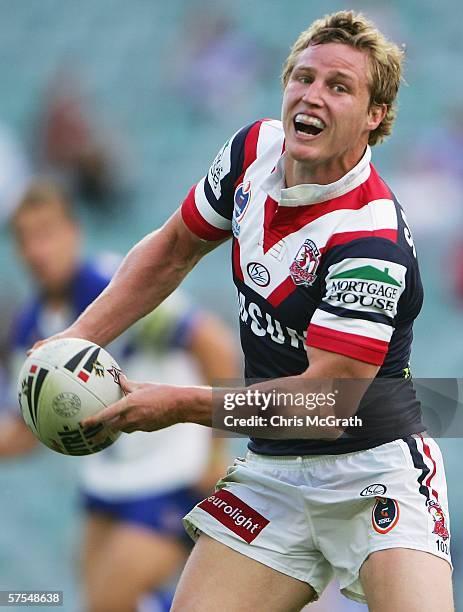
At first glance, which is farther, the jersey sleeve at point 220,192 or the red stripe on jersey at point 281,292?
the jersey sleeve at point 220,192

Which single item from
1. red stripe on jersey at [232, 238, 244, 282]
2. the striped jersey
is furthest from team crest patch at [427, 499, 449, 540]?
red stripe on jersey at [232, 238, 244, 282]

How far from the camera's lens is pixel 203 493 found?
25.6 feet

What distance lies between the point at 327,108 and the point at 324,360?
34.8 inches

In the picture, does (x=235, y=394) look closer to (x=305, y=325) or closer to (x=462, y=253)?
(x=305, y=325)

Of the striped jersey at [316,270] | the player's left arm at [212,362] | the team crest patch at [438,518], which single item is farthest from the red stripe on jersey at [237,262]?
the player's left arm at [212,362]

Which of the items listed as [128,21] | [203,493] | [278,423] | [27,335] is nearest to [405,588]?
[278,423]

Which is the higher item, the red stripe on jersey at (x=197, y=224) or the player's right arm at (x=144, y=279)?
the red stripe on jersey at (x=197, y=224)

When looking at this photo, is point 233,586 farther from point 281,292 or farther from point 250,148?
point 250,148

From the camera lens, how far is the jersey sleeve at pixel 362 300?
155 inches

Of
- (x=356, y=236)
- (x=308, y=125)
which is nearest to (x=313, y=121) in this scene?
(x=308, y=125)

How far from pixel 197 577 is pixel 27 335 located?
13.0 ft

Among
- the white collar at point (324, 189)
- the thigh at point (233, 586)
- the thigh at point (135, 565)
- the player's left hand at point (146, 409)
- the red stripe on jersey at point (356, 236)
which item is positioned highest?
the white collar at point (324, 189)

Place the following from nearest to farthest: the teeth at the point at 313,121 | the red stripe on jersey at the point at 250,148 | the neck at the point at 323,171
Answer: the teeth at the point at 313,121, the neck at the point at 323,171, the red stripe on jersey at the point at 250,148

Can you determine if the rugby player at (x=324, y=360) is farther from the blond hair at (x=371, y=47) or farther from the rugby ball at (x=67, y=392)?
the rugby ball at (x=67, y=392)
